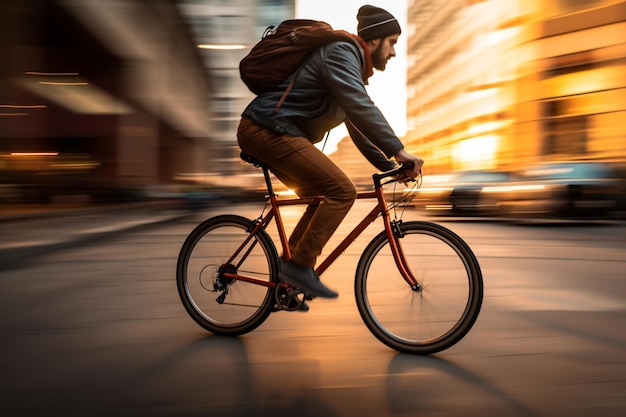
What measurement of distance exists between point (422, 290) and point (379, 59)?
4.29 ft

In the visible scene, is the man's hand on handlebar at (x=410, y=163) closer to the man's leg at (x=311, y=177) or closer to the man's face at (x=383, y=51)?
the man's leg at (x=311, y=177)

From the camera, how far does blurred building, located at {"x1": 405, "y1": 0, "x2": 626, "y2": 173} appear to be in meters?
30.2

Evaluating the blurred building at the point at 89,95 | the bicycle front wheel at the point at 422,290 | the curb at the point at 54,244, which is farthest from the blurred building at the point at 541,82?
the bicycle front wheel at the point at 422,290

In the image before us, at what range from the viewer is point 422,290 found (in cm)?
373

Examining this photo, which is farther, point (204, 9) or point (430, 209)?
point (204, 9)

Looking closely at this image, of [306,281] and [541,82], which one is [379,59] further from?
[541,82]

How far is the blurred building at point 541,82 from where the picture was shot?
30250mm

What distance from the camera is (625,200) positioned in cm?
1546

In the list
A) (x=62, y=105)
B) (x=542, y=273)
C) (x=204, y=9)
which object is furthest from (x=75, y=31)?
(x=204, y=9)

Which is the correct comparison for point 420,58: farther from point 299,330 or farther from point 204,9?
point 299,330

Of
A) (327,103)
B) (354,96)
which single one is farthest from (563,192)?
(354,96)

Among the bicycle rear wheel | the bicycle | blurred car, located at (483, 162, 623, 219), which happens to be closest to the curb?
the bicycle rear wheel

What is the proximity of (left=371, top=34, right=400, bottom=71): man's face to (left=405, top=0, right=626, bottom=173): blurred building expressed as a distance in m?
24.0

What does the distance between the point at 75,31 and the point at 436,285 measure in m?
21.3
